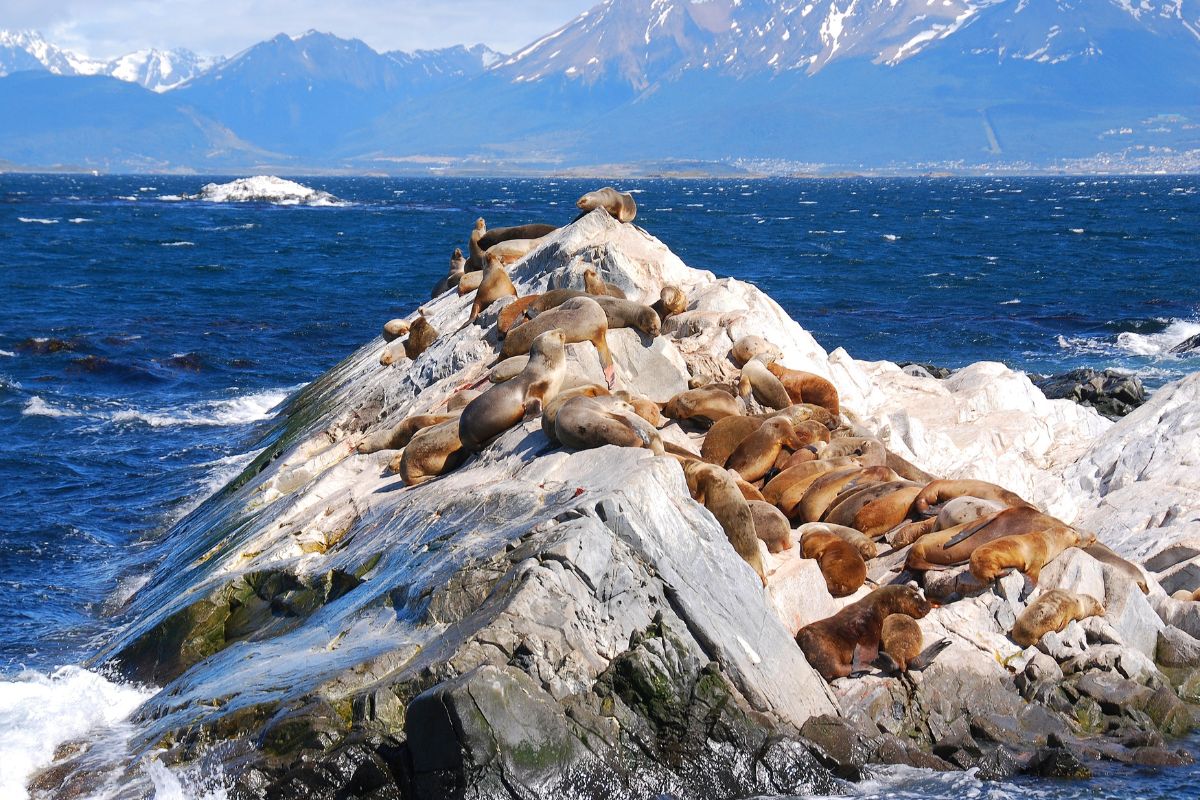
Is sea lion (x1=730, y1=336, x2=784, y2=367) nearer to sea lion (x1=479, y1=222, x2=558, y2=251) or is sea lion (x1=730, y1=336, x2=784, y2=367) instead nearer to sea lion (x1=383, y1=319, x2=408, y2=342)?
sea lion (x1=383, y1=319, x2=408, y2=342)

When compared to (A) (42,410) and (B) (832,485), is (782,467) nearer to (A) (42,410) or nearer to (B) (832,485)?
(B) (832,485)

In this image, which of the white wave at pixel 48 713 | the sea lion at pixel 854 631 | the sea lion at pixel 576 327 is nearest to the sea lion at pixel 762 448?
the sea lion at pixel 576 327

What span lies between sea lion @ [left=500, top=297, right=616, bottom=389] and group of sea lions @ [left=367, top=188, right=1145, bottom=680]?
0.01 metres

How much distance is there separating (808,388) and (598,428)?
4110mm

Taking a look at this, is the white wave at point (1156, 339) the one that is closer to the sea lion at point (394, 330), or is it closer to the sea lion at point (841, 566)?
the sea lion at point (394, 330)

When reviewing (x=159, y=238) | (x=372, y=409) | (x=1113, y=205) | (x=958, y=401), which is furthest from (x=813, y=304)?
(x=1113, y=205)

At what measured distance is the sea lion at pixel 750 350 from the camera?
514 inches

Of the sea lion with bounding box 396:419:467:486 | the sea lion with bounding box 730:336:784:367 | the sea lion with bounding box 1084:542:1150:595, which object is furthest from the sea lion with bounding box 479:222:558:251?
the sea lion with bounding box 1084:542:1150:595

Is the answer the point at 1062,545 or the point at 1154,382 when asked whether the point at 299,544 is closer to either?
the point at 1062,545

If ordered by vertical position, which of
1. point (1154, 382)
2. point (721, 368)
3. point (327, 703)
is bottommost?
point (1154, 382)

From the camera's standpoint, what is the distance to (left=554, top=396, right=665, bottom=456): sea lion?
373 inches

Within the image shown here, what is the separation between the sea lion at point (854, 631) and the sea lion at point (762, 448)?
91.8 inches

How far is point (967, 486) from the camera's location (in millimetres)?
10609

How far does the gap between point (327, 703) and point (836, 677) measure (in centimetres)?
361
